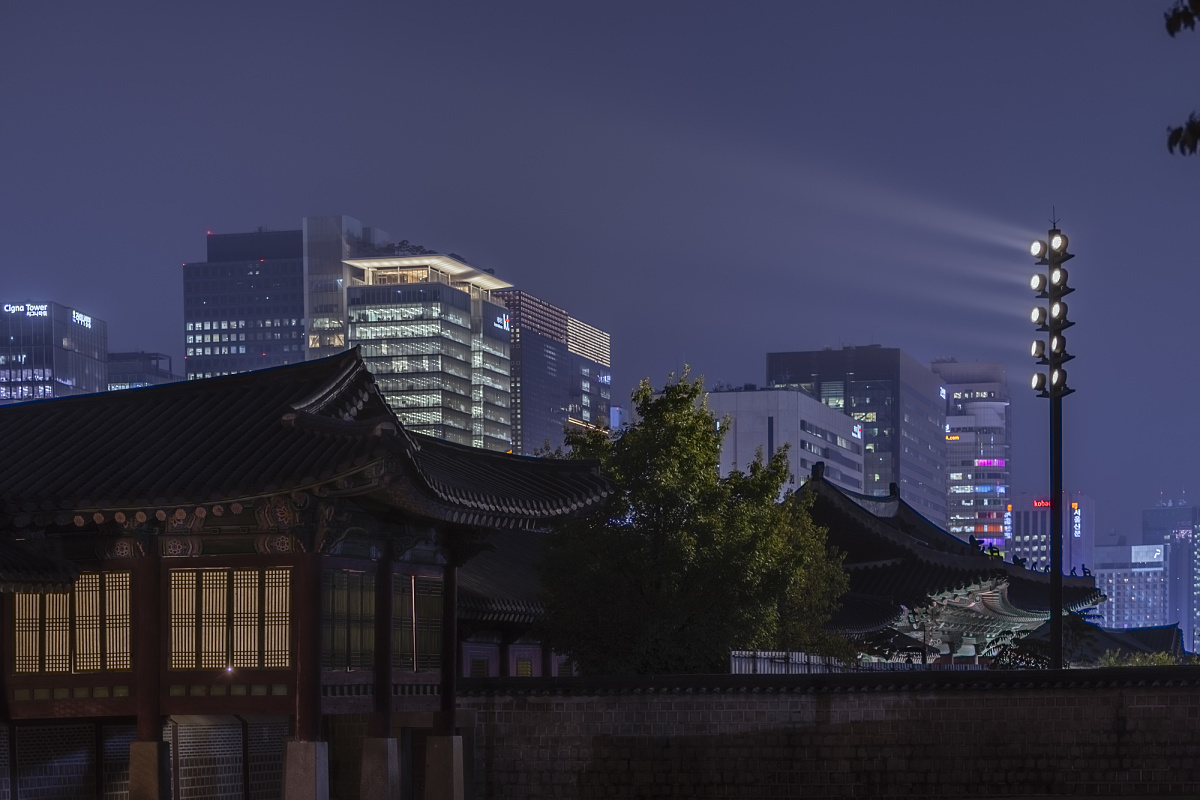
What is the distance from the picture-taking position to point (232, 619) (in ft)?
93.2

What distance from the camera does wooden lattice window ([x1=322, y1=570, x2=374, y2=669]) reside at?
93.9ft

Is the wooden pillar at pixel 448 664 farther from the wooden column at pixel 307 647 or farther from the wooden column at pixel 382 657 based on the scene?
the wooden column at pixel 307 647

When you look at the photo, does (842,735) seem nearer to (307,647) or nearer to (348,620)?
(348,620)

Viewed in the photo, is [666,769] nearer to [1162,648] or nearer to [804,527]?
[804,527]

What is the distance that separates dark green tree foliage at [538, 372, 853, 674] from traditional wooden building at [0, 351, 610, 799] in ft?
18.6

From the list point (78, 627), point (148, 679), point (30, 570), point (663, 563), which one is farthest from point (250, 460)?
point (663, 563)

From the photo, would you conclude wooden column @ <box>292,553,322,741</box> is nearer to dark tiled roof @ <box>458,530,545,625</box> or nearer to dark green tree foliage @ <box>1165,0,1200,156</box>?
dark tiled roof @ <box>458,530,545,625</box>

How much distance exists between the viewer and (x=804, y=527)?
154ft

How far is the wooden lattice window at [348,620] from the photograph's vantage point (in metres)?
28.6

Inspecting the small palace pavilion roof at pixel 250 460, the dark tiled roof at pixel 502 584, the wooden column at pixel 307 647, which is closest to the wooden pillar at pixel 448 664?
the dark tiled roof at pixel 502 584

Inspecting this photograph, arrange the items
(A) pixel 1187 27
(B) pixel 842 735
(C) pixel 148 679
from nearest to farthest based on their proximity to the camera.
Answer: (A) pixel 1187 27 → (C) pixel 148 679 → (B) pixel 842 735

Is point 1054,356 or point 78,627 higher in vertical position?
point 1054,356

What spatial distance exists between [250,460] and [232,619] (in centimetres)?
265

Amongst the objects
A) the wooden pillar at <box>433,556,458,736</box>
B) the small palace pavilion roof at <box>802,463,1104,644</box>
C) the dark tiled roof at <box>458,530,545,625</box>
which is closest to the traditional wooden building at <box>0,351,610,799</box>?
the wooden pillar at <box>433,556,458,736</box>
